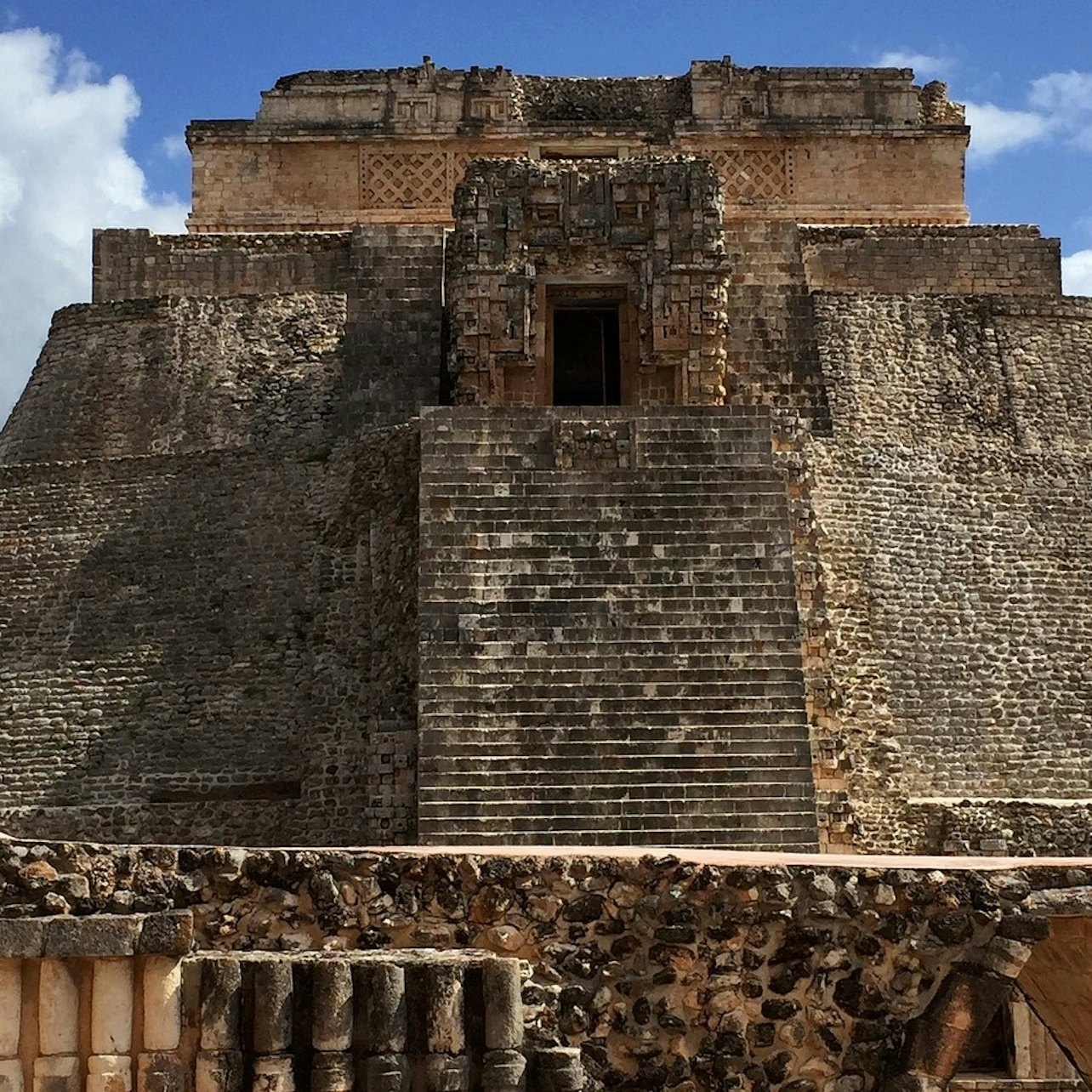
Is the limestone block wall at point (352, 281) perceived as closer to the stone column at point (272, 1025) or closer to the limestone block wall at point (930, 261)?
the limestone block wall at point (930, 261)

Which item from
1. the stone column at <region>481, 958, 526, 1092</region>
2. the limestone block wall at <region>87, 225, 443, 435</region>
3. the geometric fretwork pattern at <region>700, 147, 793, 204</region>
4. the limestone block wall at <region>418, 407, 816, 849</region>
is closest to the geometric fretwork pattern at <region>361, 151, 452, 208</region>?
the limestone block wall at <region>87, 225, 443, 435</region>

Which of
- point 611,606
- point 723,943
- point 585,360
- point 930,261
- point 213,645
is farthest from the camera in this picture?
point 930,261

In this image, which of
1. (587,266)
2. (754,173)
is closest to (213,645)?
(587,266)

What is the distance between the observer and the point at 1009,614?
1349cm

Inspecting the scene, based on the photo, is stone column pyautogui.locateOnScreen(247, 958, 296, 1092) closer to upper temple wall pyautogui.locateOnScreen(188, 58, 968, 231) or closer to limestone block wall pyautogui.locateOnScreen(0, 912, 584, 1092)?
limestone block wall pyautogui.locateOnScreen(0, 912, 584, 1092)

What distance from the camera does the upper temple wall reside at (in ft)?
62.1

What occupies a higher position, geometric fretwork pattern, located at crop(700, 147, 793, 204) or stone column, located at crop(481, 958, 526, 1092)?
geometric fretwork pattern, located at crop(700, 147, 793, 204)

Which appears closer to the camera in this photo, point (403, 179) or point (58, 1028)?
point (58, 1028)

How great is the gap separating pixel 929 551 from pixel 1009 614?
2.65 ft

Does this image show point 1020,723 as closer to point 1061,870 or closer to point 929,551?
point 929,551

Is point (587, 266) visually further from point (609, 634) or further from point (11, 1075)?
point (11, 1075)

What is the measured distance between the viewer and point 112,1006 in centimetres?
401

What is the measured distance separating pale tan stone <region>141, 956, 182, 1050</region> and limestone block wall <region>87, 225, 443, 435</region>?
35.0 feet

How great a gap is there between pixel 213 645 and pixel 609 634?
3.45 m
